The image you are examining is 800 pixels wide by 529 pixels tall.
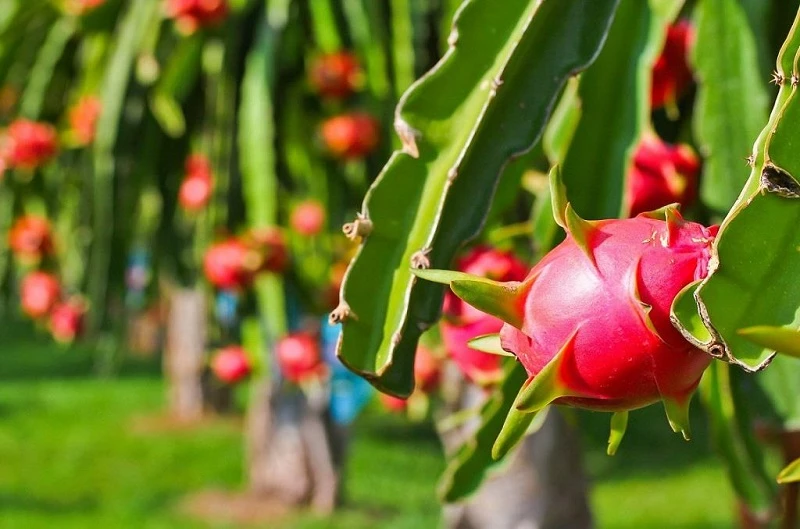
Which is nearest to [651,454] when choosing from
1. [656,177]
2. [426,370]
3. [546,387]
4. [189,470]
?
[189,470]

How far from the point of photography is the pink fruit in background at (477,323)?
957 mm

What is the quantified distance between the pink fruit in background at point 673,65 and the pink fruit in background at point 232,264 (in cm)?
78

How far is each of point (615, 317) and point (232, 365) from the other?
5.13 feet

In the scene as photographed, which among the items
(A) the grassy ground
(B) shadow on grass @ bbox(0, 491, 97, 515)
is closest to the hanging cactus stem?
(A) the grassy ground

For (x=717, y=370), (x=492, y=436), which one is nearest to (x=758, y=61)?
(x=717, y=370)

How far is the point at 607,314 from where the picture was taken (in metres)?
0.46

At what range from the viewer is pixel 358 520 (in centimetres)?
442

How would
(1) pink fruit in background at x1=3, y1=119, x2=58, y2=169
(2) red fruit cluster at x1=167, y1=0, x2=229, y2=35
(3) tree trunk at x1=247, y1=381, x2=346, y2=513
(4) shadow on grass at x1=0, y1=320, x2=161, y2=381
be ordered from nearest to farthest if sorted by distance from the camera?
(2) red fruit cluster at x1=167, y1=0, x2=229, y2=35 → (1) pink fruit in background at x1=3, y1=119, x2=58, y2=169 → (3) tree trunk at x1=247, y1=381, x2=346, y2=513 → (4) shadow on grass at x1=0, y1=320, x2=161, y2=381

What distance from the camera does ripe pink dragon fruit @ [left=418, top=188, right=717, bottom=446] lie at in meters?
0.46

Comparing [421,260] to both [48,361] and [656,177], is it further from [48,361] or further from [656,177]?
[48,361]

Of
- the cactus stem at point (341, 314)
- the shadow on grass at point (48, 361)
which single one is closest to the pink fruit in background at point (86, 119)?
the cactus stem at point (341, 314)

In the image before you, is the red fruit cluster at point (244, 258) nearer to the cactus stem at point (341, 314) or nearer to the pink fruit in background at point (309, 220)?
the pink fruit in background at point (309, 220)

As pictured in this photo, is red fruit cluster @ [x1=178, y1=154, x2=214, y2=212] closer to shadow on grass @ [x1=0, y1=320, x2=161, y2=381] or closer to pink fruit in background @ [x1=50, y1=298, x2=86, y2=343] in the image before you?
pink fruit in background @ [x1=50, y1=298, x2=86, y2=343]

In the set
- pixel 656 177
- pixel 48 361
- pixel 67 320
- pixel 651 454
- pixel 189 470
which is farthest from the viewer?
pixel 48 361
